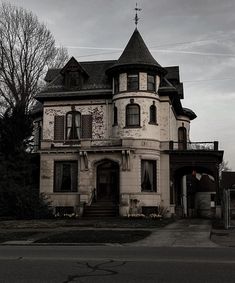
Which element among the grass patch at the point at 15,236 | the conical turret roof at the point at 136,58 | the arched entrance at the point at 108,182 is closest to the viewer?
the grass patch at the point at 15,236

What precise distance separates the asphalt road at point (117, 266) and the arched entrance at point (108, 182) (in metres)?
22.9

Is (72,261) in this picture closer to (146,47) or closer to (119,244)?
(119,244)

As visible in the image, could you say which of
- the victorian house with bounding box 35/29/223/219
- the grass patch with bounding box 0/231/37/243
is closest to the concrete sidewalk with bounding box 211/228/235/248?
the grass patch with bounding box 0/231/37/243

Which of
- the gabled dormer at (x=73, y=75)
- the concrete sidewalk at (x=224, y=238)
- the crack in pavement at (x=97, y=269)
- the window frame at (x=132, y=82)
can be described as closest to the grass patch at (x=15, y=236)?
the concrete sidewalk at (x=224, y=238)

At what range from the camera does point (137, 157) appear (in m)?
37.2

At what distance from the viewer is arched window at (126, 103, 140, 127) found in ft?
125

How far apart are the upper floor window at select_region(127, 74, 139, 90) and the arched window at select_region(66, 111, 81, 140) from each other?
473 cm

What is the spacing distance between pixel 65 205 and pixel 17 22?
22188 millimetres

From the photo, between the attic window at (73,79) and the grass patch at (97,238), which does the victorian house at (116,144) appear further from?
the grass patch at (97,238)

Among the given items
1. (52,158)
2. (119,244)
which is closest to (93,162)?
(52,158)

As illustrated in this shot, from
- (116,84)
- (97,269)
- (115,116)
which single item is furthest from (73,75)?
(97,269)

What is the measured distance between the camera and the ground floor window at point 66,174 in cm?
3834

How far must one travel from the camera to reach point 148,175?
37844 millimetres

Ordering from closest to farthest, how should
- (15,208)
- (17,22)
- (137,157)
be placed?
(15,208) < (137,157) < (17,22)
